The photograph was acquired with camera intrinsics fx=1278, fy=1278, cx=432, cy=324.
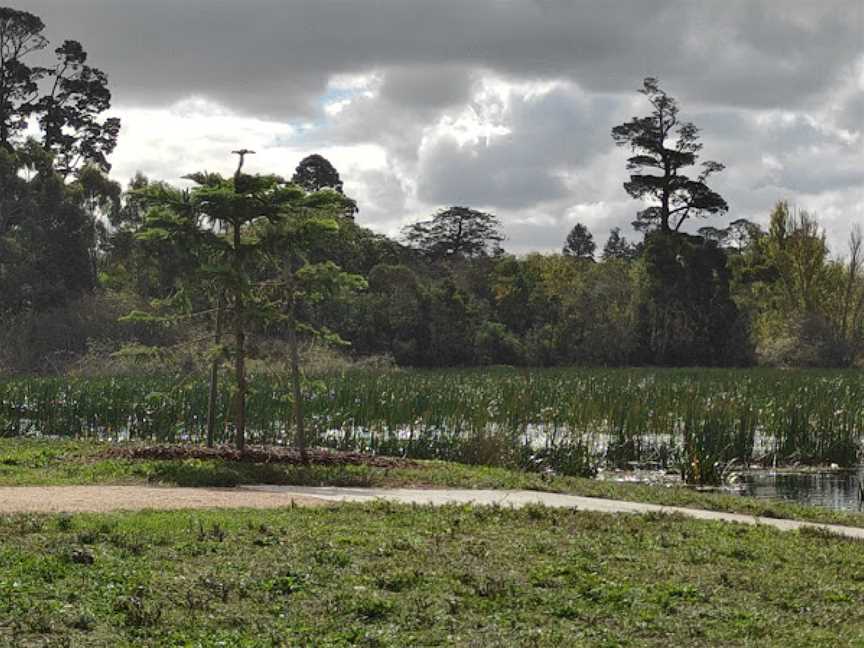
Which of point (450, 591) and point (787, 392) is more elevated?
point (787, 392)

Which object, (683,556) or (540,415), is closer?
(683,556)

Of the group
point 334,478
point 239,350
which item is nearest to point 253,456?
point 239,350

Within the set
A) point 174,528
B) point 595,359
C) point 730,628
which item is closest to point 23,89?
point 595,359

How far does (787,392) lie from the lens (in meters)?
29.9

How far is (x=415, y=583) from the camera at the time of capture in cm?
900

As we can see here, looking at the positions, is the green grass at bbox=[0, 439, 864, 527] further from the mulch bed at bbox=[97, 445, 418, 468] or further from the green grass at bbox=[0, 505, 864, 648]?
the green grass at bbox=[0, 505, 864, 648]

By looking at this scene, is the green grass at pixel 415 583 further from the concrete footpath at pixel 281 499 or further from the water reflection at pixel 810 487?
the water reflection at pixel 810 487

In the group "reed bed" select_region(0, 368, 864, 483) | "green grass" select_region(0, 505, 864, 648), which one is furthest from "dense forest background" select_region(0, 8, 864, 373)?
"green grass" select_region(0, 505, 864, 648)

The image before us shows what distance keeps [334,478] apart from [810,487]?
708cm

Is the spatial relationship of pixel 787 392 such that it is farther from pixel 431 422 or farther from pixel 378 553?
pixel 378 553

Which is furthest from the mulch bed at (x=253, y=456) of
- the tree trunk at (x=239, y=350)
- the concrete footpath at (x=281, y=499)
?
the concrete footpath at (x=281, y=499)

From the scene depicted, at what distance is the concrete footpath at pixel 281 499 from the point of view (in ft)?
41.5

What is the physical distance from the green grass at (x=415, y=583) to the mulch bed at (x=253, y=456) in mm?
5322

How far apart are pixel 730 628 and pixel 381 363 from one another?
40.3 meters
